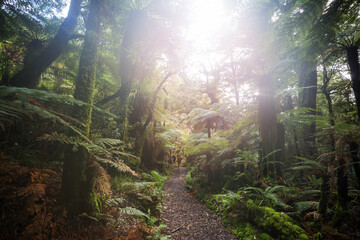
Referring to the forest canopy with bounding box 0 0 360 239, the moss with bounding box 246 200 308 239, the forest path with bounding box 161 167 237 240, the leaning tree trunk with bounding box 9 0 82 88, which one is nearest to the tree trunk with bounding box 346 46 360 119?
the forest canopy with bounding box 0 0 360 239

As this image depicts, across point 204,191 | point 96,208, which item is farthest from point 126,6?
point 204,191

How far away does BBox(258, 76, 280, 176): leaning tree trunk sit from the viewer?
182 inches

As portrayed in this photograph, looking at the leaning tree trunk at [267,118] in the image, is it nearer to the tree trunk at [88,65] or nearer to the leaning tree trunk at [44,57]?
the tree trunk at [88,65]

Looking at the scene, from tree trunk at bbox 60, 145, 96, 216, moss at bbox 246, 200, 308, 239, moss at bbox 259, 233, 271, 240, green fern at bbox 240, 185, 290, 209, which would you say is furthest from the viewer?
green fern at bbox 240, 185, 290, 209

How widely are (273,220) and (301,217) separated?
0.82m

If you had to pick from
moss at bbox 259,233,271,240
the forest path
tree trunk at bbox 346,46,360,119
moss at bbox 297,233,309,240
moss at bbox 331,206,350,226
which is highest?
tree trunk at bbox 346,46,360,119

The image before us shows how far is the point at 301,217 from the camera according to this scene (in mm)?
3305

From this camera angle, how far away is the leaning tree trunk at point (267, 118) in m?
4.63

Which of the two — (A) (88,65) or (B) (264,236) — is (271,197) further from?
(A) (88,65)

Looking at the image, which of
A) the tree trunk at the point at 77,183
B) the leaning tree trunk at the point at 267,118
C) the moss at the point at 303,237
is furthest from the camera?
the leaning tree trunk at the point at 267,118

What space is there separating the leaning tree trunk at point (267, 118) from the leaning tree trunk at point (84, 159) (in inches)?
184

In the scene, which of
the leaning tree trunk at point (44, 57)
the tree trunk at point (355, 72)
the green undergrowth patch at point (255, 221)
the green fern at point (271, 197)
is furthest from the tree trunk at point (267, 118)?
the leaning tree trunk at point (44, 57)

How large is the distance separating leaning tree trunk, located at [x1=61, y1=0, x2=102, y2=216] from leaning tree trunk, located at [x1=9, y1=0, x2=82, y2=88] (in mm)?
1458

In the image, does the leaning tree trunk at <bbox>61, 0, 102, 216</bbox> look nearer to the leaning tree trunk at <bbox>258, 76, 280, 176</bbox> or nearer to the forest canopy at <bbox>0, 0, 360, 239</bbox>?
the forest canopy at <bbox>0, 0, 360, 239</bbox>
